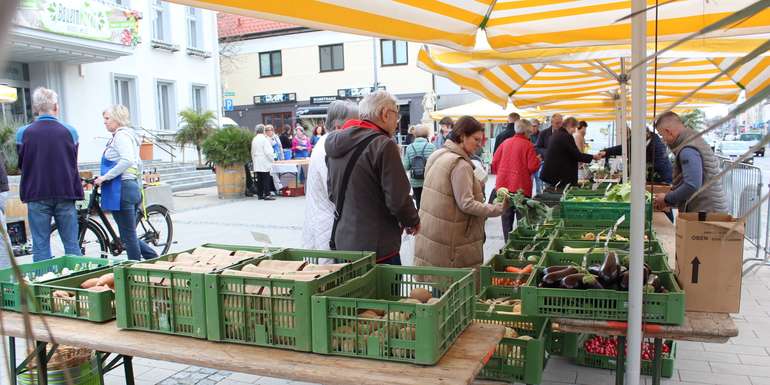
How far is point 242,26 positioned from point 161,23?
15.0 meters

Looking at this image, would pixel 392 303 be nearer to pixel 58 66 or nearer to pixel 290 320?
pixel 290 320

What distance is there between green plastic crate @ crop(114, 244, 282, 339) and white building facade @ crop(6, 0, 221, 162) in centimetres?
1201

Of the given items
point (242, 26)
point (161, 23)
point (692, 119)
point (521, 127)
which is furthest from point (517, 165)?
point (692, 119)

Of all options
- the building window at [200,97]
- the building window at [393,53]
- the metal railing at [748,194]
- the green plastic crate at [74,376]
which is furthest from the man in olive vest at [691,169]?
the building window at [393,53]

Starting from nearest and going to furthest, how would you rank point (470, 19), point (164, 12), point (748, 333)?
point (470, 19), point (748, 333), point (164, 12)

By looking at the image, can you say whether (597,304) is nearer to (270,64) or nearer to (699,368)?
(699,368)

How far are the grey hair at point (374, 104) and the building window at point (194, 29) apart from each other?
19871 mm

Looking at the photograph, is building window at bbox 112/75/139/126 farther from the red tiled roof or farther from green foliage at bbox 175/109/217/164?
the red tiled roof

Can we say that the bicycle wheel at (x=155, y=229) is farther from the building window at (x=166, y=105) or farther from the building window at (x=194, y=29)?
the building window at (x=194, y=29)

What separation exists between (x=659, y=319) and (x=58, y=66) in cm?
1794

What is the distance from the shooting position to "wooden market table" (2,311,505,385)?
2.09m

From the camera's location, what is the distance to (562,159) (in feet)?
26.0

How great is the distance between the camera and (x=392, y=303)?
7.09 ft

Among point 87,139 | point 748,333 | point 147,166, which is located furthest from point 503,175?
point 87,139
